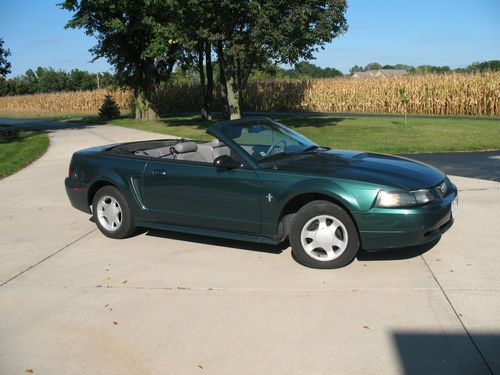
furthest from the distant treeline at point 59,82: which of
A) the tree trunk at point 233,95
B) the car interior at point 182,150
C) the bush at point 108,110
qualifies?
the car interior at point 182,150

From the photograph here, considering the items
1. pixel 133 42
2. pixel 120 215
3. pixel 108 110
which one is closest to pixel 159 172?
pixel 120 215

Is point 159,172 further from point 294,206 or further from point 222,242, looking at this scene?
point 294,206

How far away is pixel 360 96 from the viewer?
105ft

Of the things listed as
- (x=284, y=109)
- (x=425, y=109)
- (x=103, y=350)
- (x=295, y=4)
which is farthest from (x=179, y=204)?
(x=284, y=109)

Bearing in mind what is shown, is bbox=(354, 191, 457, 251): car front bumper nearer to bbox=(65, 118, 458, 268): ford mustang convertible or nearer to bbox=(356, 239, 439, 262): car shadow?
bbox=(65, 118, 458, 268): ford mustang convertible

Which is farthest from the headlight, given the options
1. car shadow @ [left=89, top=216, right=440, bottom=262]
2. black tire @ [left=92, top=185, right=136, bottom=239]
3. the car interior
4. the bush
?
the bush

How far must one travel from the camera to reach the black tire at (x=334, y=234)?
452cm

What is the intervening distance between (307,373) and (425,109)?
1075 inches

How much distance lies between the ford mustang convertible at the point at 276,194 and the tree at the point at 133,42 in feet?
59.2

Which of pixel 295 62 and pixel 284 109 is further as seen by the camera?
Answer: pixel 284 109

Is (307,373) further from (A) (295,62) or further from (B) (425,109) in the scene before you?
(B) (425,109)

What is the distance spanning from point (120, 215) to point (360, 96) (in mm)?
28213

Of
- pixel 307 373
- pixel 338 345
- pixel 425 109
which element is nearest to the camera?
pixel 307 373

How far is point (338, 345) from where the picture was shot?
333cm
